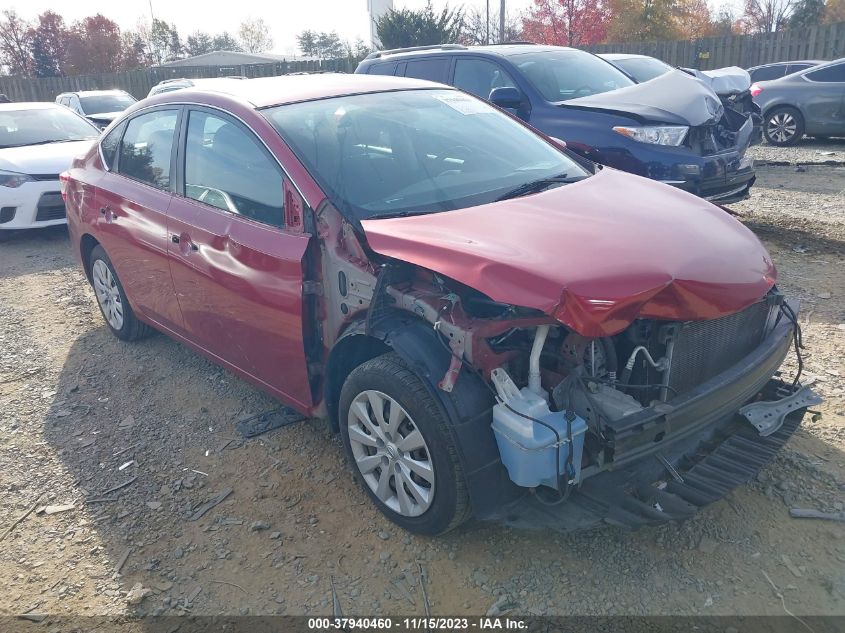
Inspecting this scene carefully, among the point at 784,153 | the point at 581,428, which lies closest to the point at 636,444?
the point at 581,428

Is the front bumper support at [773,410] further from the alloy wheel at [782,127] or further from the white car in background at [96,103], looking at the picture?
the white car in background at [96,103]

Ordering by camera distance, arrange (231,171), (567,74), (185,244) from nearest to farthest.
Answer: (231,171)
(185,244)
(567,74)

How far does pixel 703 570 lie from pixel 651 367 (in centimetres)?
85

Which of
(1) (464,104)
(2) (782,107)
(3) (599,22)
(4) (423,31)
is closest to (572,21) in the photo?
(3) (599,22)

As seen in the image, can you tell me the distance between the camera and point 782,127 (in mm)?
11938

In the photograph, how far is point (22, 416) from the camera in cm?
428

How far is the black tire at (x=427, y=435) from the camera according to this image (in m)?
2.60

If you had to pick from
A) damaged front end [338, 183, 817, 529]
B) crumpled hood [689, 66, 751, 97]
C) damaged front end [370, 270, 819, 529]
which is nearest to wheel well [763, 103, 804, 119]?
crumpled hood [689, 66, 751, 97]

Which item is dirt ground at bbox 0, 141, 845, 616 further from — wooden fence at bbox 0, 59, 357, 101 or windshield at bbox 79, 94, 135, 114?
wooden fence at bbox 0, 59, 357, 101

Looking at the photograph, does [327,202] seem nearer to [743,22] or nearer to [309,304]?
[309,304]

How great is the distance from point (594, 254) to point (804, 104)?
37.4ft

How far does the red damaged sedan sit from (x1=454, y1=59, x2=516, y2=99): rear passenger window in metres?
3.42

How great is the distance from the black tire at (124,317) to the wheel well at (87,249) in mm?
20

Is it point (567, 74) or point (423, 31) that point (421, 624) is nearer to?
point (567, 74)
